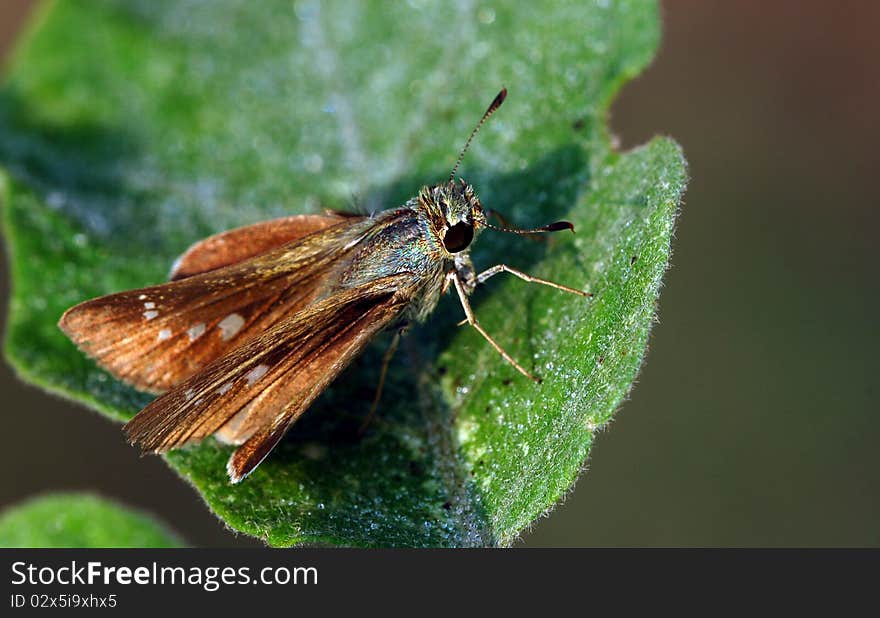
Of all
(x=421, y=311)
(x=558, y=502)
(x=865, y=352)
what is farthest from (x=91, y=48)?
(x=865, y=352)

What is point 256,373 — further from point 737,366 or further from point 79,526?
point 737,366

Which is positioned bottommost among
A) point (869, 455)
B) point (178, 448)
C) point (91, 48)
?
point (869, 455)

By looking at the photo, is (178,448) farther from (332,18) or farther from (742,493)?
(742,493)

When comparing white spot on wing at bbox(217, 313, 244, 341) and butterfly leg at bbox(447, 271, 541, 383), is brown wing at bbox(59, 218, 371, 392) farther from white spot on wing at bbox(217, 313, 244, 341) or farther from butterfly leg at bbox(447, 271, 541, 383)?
butterfly leg at bbox(447, 271, 541, 383)

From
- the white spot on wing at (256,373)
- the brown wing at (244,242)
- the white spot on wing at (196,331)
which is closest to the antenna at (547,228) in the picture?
the brown wing at (244,242)

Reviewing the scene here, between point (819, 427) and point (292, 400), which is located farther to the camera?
point (819, 427)

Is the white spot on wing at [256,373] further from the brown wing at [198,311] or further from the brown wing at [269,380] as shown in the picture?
the brown wing at [198,311]
